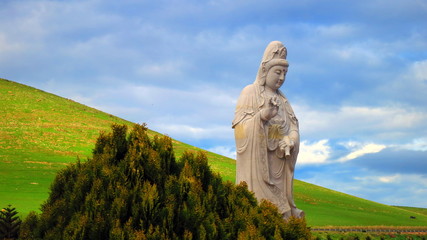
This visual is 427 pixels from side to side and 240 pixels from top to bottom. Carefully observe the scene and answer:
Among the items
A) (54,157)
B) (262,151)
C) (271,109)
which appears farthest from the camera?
(54,157)

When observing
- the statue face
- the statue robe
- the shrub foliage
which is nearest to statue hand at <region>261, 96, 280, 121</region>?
the statue robe

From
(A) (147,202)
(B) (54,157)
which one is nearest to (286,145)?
(A) (147,202)

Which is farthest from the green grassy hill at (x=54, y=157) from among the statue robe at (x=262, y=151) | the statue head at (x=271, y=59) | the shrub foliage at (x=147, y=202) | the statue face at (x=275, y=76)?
the shrub foliage at (x=147, y=202)

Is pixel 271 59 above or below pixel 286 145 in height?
above

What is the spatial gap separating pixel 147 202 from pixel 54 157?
38.7 m

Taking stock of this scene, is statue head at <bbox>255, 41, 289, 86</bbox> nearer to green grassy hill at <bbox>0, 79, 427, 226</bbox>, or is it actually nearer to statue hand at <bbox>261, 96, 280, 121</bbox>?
statue hand at <bbox>261, 96, 280, 121</bbox>

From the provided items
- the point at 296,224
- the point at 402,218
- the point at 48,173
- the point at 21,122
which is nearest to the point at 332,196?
the point at 402,218

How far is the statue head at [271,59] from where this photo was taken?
15.2 metres

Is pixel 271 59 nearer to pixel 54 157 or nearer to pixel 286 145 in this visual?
pixel 286 145

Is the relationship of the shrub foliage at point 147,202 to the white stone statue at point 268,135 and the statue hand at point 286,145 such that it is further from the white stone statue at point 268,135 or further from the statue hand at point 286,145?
A: the statue hand at point 286,145

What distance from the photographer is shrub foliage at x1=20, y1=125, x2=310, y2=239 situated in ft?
21.2

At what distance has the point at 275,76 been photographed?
1525 cm

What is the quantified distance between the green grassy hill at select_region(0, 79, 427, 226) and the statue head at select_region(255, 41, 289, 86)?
14.8 meters

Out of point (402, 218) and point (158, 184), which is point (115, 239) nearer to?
point (158, 184)
